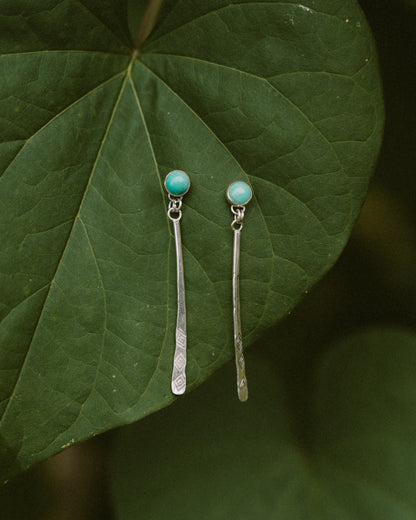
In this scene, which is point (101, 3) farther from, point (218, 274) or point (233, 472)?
point (233, 472)

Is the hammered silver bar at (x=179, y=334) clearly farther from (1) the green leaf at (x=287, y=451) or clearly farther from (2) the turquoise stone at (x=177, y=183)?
(1) the green leaf at (x=287, y=451)

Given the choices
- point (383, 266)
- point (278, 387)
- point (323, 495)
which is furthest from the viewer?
point (383, 266)

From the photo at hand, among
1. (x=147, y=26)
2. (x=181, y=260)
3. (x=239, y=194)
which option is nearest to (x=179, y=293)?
(x=181, y=260)

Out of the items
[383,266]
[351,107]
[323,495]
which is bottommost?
[323,495]

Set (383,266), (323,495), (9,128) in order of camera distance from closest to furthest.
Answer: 1. (9,128)
2. (323,495)
3. (383,266)

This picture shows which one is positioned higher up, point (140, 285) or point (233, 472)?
point (140, 285)

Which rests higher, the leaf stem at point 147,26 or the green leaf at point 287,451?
the leaf stem at point 147,26

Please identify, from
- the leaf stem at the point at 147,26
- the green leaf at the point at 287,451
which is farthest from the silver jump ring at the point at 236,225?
the green leaf at the point at 287,451

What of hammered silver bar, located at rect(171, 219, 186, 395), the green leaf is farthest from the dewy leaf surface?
the green leaf

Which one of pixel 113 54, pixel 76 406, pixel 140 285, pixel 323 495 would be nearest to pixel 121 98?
pixel 113 54
